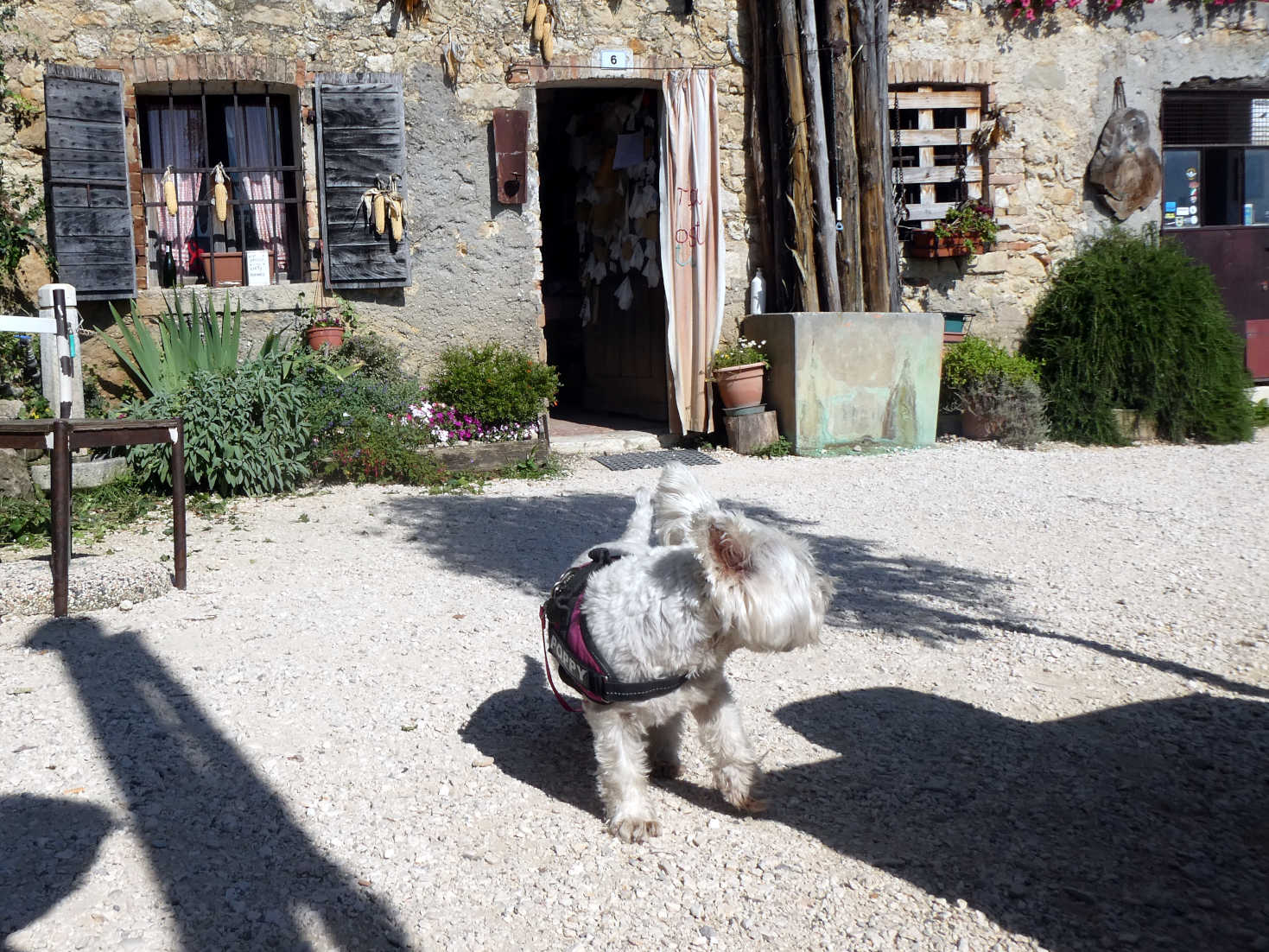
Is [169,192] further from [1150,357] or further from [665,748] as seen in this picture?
[1150,357]

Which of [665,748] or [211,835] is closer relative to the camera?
[211,835]

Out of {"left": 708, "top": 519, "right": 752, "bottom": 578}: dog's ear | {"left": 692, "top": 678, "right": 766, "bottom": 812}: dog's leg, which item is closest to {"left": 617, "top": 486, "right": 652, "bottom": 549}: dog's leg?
{"left": 692, "top": 678, "right": 766, "bottom": 812}: dog's leg

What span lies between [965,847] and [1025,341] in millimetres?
8036

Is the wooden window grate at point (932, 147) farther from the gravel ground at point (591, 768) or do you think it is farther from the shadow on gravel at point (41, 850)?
the shadow on gravel at point (41, 850)

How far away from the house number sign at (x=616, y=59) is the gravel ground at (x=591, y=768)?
186 inches

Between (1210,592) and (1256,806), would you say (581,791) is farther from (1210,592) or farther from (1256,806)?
(1210,592)

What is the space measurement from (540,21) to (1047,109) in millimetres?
4642

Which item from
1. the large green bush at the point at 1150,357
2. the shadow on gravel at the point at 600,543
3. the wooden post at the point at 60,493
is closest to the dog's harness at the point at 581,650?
the shadow on gravel at the point at 600,543

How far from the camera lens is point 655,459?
343 inches

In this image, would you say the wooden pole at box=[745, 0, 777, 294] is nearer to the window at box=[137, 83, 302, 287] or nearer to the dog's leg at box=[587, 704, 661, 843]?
the window at box=[137, 83, 302, 287]

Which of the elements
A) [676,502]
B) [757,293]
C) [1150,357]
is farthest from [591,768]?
[1150,357]

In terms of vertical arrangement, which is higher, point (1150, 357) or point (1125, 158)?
point (1125, 158)

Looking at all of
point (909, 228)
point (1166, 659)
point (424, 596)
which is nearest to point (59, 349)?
point (424, 596)

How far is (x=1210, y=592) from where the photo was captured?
487cm
